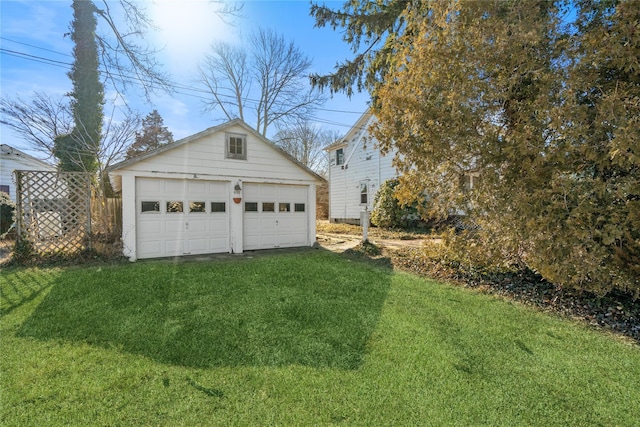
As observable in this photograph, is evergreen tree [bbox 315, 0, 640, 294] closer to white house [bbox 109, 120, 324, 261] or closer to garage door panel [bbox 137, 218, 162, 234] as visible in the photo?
white house [bbox 109, 120, 324, 261]

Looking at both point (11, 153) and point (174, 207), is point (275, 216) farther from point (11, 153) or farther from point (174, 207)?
point (11, 153)

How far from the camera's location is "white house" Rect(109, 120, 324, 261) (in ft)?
26.1

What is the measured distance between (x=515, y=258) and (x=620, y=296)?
1.53 m

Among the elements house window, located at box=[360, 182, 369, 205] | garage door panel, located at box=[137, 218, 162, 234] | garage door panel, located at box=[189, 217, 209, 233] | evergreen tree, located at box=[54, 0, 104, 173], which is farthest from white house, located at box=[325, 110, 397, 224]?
evergreen tree, located at box=[54, 0, 104, 173]

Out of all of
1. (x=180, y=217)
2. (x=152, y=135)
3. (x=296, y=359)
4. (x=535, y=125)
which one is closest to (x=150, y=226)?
(x=180, y=217)

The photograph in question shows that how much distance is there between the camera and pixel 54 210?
305 inches

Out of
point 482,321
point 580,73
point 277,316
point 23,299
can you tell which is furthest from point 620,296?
point 23,299

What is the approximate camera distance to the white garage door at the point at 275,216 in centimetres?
949

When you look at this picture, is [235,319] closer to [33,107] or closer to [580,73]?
[580,73]

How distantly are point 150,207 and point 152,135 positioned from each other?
18938 millimetres

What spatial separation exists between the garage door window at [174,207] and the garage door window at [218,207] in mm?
863

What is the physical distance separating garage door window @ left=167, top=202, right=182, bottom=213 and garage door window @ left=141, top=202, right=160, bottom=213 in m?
0.26

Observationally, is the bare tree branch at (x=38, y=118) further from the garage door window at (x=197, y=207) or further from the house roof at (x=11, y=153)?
the garage door window at (x=197, y=207)

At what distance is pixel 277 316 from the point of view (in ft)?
14.2
